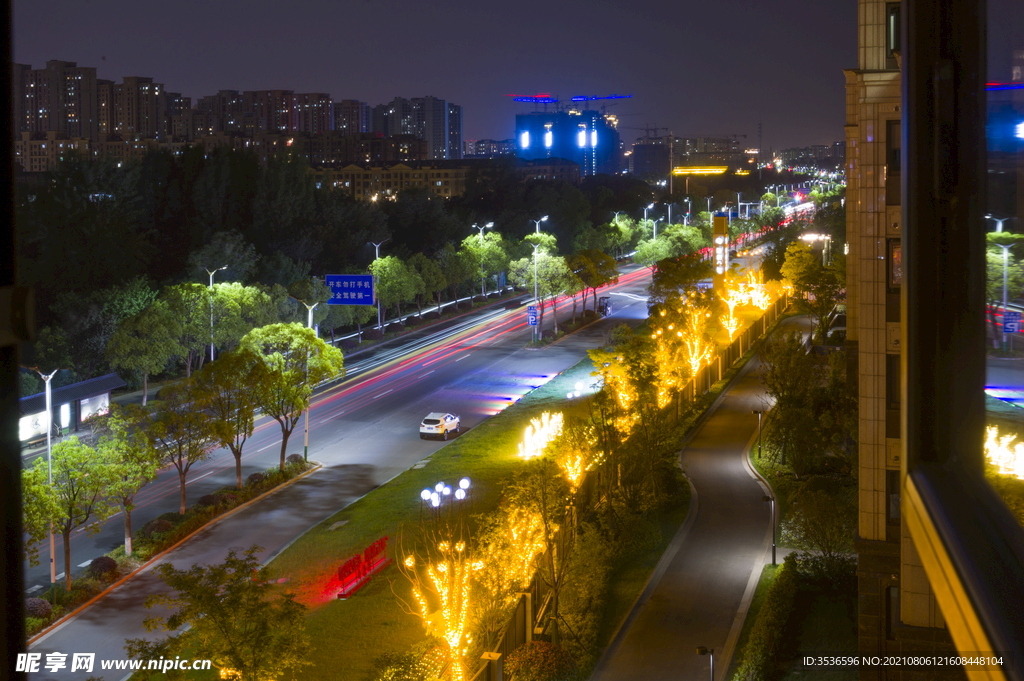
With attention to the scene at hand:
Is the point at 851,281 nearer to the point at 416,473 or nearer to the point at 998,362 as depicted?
the point at 416,473

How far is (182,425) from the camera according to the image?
1914cm

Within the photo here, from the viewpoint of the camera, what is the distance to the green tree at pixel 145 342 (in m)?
30.0

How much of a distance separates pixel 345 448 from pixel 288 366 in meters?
3.37

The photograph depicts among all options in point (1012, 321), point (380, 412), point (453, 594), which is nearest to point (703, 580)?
point (453, 594)

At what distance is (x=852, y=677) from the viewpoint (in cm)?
1180

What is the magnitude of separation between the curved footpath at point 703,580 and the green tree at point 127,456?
32.2ft

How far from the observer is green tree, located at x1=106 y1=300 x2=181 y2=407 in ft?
98.5

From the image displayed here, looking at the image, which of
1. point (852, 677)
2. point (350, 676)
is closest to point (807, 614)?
point (852, 677)

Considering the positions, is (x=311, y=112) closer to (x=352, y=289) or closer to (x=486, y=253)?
(x=486, y=253)

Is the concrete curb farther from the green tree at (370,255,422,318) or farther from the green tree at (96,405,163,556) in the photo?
the green tree at (370,255,422,318)

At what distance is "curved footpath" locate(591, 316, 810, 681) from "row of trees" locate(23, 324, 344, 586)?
9.83 metres

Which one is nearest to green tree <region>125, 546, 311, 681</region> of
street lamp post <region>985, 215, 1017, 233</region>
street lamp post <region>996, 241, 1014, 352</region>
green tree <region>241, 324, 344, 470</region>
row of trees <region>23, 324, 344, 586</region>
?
row of trees <region>23, 324, 344, 586</region>

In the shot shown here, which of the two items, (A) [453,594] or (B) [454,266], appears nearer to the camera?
(A) [453,594]

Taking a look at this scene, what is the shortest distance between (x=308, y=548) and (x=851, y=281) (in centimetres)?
1281
